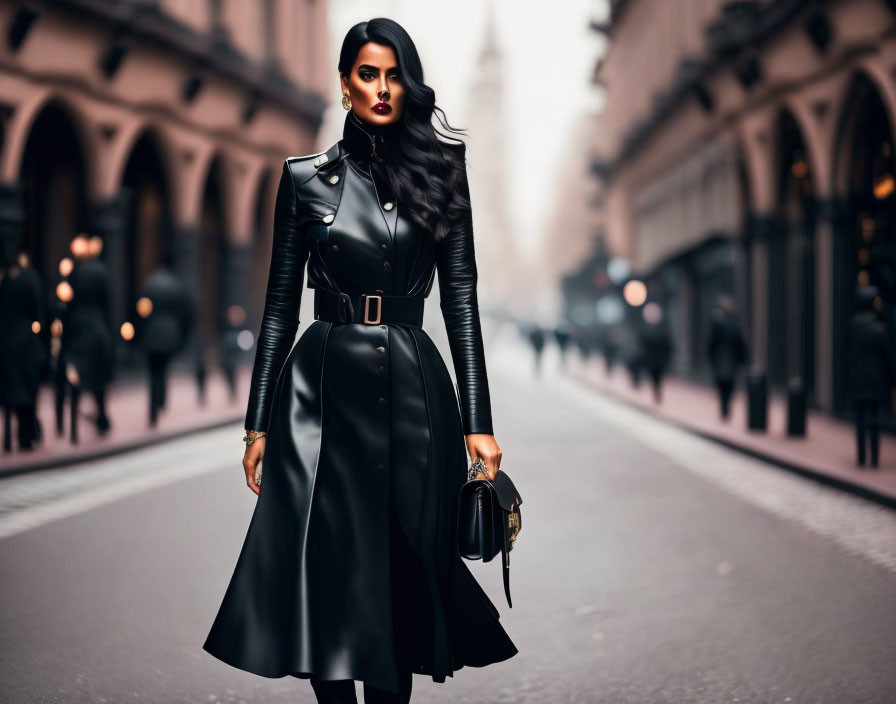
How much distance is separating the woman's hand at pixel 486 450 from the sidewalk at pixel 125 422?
7712 millimetres

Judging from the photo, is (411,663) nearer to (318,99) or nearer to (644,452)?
(644,452)

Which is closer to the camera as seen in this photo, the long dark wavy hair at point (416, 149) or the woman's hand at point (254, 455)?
the long dark wavy hair at point (416, 149)

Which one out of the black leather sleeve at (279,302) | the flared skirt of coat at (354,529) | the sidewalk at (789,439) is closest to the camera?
the flared skirt of coat at (354,529)

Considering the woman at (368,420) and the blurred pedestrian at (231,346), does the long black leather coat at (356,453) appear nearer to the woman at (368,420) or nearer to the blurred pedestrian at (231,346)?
the woman at (368,420)

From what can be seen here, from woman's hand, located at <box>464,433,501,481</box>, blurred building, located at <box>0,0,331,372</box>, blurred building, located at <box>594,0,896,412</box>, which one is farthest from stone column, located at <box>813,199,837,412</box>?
woman's hand, located at <box>464,433,501,481</box>

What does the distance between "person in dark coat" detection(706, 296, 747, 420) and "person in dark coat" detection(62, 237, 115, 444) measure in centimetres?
832

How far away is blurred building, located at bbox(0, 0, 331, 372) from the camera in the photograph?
18.8 meters

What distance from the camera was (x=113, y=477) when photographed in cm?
1028

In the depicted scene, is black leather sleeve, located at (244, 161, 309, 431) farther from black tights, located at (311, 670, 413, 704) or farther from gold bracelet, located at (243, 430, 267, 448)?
black tights, located at (311, 670, 413, 704)

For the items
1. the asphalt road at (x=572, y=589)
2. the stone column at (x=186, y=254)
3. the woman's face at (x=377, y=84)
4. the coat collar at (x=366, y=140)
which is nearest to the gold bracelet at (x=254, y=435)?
the coat collar at (x=366, y=140)

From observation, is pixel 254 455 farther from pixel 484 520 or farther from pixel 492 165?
pixel 492 165

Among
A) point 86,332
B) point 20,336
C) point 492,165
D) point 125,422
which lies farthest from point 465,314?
point 492,165

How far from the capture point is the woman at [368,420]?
3010 mm

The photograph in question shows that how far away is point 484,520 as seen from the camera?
3109 mm
